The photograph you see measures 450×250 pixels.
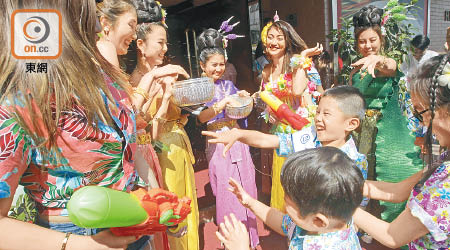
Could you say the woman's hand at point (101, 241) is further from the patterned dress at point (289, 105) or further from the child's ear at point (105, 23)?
the patterned dress at point (289, 105)

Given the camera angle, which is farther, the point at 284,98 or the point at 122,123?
the point at 284,98

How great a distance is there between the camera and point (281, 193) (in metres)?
2.75

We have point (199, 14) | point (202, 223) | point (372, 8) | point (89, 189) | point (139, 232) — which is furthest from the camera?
point (199, 14)

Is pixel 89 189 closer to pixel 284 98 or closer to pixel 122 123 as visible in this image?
pixel 122 123

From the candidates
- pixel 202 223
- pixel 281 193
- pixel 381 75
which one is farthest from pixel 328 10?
pixel 202 223

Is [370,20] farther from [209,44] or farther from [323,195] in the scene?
[323,195]

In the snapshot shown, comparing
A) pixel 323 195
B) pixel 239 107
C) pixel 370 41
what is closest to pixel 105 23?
pixel 239 107

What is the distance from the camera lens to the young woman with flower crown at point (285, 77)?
8.66 feet

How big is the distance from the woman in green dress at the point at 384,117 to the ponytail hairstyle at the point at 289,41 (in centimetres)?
59

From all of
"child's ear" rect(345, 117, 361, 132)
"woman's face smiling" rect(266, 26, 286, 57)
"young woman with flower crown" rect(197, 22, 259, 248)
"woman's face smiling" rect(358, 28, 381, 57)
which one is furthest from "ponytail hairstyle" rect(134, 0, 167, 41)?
"woman's face smiling" rect(358, 28, 381, 57)

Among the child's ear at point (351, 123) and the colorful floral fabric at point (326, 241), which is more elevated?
the child's ear at point (351, 123)

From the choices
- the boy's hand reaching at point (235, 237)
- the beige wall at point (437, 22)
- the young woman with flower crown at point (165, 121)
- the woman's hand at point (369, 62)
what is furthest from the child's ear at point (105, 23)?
the beige wall at point (437, 22)

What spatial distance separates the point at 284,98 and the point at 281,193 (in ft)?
2.67

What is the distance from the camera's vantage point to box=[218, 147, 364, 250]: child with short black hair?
106 centimetres
